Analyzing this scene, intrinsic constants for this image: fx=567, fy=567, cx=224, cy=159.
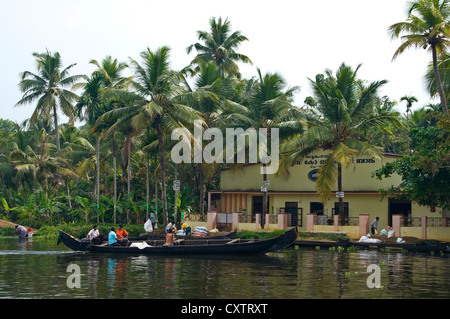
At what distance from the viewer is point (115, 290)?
1625cm

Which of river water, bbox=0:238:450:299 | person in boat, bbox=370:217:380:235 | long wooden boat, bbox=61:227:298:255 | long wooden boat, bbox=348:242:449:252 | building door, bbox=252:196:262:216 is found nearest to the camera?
river water, bbox=0:238:450:299

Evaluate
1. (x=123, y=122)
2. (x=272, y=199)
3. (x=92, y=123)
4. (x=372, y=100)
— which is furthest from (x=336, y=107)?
(x=92, y=123)

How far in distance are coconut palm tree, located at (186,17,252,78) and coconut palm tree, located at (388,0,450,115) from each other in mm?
17966

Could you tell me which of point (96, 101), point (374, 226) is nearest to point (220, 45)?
point (96, 101)

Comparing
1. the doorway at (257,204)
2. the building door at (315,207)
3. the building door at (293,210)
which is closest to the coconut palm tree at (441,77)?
the building door at (315,207)

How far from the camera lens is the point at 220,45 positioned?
45.1 m

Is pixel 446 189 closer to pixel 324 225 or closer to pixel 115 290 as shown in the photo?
pixel 324 225

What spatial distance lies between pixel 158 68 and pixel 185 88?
480 cm

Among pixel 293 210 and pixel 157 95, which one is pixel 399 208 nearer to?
pixel 293 210

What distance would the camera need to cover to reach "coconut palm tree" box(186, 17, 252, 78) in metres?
44.8

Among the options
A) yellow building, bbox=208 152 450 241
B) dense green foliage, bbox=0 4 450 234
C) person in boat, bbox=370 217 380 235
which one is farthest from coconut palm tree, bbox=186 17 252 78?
person in boat, bbox=370 217 380 235

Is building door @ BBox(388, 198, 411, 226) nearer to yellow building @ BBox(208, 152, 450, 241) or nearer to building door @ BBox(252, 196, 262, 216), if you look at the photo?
yellow building @ BBox(208, 152, 450, 241)

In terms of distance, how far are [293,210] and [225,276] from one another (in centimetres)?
1752

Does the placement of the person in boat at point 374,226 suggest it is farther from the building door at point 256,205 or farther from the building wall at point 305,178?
the building door at point 256,205
